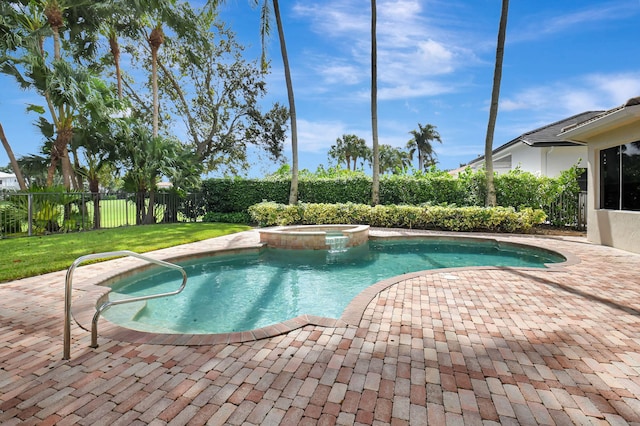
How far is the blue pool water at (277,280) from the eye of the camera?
480cm

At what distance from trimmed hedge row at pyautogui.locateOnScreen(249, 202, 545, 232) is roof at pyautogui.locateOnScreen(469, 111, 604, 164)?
472 centimetres

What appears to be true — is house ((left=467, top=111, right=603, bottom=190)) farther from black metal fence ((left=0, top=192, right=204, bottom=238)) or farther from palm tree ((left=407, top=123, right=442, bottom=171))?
palm tree ((left=407, top=123, right=442, bottom=171))

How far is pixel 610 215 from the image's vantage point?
871 cm

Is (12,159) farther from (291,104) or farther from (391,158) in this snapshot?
(391,158)

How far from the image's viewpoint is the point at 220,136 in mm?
24156

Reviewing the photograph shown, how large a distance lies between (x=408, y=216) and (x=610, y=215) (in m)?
6.30

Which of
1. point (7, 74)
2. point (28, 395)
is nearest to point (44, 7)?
point (7, 74)

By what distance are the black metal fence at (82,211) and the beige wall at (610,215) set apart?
17068 millimetres

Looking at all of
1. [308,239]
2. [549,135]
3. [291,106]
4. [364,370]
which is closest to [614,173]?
[308,239]

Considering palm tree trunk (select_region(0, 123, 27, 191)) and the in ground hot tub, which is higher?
palm tree trunk (select_region(0, 123, 27, 191))

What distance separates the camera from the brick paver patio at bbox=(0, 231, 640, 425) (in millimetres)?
2172

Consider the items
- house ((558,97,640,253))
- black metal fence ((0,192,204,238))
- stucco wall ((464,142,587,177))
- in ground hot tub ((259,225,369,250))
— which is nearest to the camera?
house ((558,97,640,253))

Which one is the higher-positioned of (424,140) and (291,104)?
(424,140)

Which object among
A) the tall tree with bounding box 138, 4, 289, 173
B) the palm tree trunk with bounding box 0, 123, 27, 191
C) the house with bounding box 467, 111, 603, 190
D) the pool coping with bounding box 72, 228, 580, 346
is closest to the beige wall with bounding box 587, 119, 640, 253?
the pool coping with bounding box 72, 228, 580, 346
